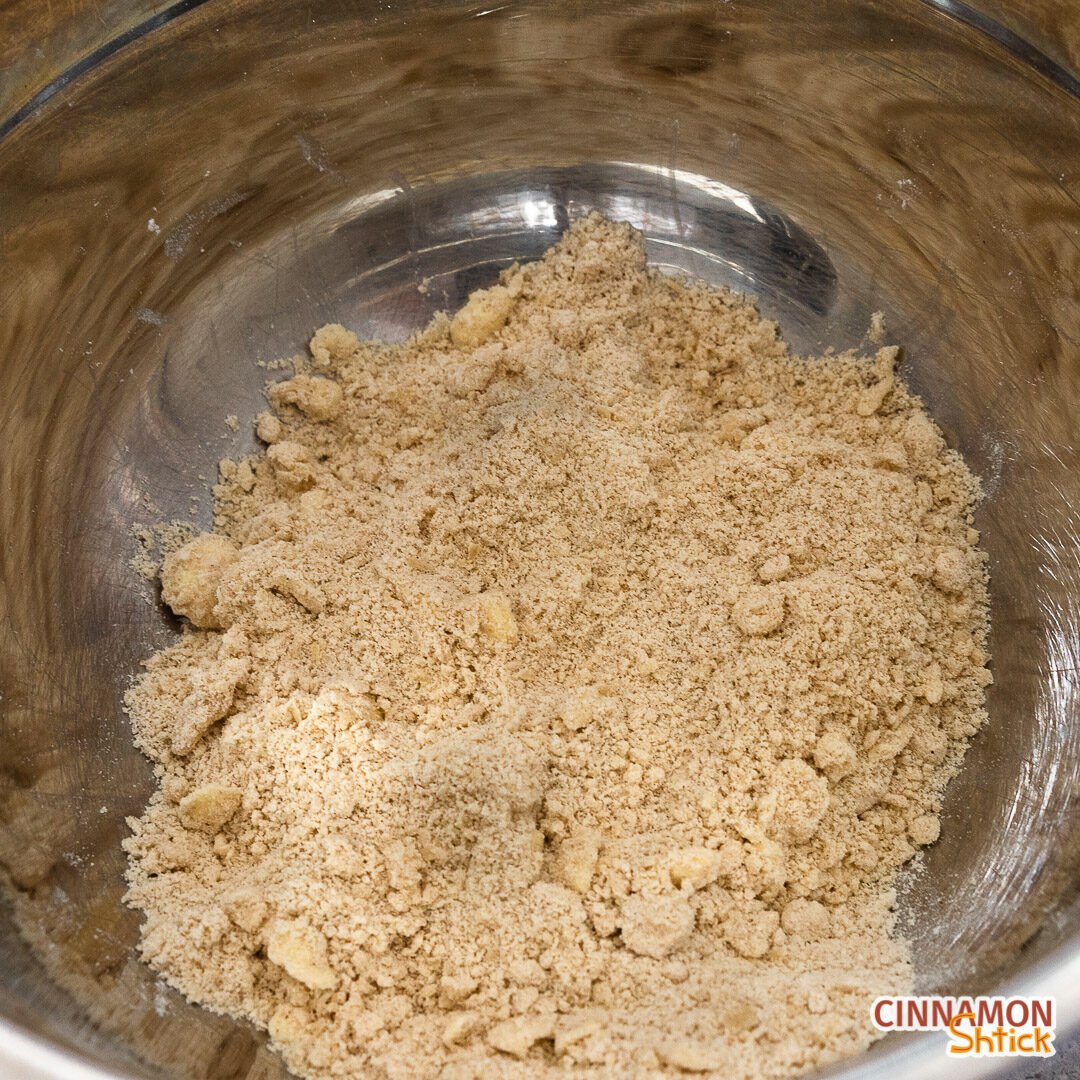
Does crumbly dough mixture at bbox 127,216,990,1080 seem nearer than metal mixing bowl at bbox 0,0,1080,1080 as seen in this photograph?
Yes

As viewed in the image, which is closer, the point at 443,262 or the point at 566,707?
the point at 566,707

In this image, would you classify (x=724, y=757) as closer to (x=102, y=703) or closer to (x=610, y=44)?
(x=102, y=703)

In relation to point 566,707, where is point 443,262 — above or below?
above

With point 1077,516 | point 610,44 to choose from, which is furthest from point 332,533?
point 1077,516

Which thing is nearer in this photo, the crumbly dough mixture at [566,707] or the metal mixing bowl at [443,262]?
the crumbly dough mixture at [566,707]
